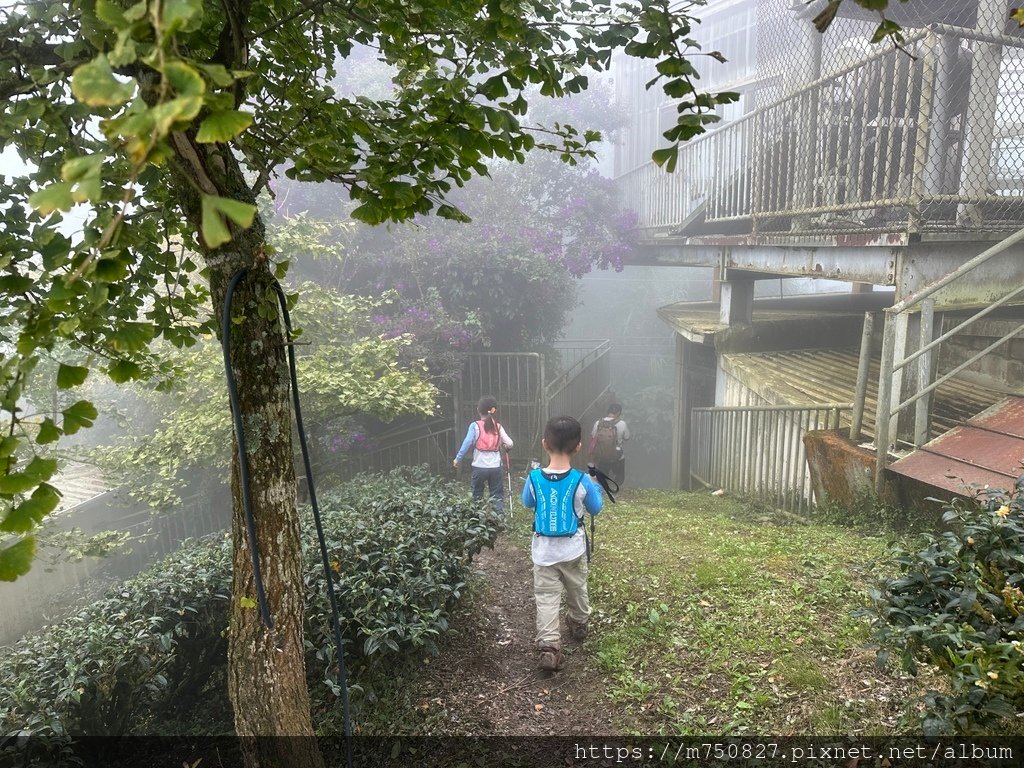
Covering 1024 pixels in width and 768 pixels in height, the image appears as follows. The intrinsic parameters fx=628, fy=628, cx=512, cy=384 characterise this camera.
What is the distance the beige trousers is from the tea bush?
1.66ft

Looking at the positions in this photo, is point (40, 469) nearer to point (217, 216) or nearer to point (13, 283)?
point (13, 283)

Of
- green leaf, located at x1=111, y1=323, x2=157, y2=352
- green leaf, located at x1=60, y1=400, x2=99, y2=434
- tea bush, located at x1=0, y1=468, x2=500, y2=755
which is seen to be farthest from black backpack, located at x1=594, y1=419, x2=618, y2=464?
green leaf, located at x1=60, y1=400, x2=99, y2=434

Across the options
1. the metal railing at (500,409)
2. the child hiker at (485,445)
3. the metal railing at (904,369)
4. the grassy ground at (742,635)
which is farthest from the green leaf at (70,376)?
the metal railing at (500,409)

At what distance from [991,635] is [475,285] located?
10.3 m

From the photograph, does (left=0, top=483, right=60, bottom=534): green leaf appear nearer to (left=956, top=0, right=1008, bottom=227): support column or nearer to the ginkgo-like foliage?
the ginkgo-like foliage

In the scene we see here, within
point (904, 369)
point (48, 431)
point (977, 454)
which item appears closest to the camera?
point (48, 431)

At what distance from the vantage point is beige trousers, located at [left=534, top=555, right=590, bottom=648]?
391cm

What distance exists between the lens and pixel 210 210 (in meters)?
0.95

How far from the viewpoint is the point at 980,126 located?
17.6 ft

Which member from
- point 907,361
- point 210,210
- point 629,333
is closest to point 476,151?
point 210,210

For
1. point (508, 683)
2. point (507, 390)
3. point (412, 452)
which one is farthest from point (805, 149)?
point (412, 452)

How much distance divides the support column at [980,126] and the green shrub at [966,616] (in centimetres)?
368

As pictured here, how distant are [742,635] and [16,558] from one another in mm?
3554

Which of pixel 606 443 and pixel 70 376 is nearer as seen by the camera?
pixel 70 376
